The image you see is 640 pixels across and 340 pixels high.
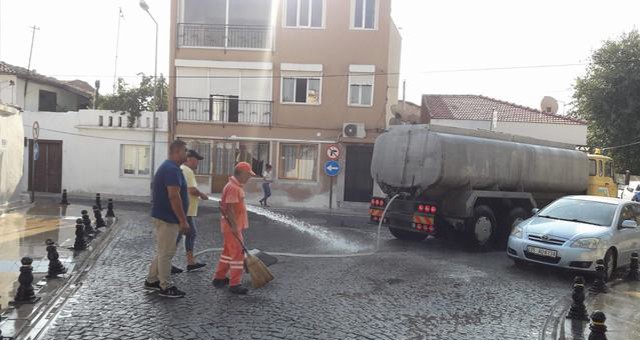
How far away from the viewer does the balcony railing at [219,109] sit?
23.3 metres

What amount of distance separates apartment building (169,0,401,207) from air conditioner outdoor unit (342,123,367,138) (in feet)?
0.21

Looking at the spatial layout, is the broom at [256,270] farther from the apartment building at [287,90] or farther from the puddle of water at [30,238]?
the apartment building at [287,90]

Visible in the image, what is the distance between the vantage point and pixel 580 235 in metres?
9.10

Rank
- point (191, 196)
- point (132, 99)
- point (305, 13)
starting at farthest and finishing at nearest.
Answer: point (132, 99) < point (305, 13) < point (191, 196)

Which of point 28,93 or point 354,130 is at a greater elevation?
point 28,93

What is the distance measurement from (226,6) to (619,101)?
23.9 meters

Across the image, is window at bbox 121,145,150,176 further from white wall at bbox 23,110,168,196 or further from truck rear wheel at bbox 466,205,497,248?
truck rear wheel at bbox 466,205,497,248

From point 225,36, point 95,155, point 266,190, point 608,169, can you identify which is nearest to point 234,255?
point 608,169

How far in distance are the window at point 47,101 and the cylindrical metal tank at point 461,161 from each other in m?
22.8

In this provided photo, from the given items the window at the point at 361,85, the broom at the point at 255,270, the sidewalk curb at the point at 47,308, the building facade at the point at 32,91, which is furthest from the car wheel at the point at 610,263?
the building facade at the point at 32,91

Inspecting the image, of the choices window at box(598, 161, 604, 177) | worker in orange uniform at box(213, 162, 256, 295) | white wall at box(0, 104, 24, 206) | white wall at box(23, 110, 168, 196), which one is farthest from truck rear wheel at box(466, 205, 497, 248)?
white wall at box(23, 110, 168, 196)

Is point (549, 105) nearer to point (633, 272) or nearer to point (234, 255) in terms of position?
point (633, 272)

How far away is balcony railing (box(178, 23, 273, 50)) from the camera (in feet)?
76.7

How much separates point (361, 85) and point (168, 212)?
57.4ft
